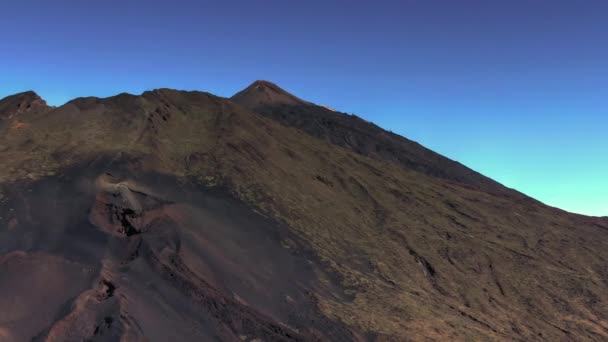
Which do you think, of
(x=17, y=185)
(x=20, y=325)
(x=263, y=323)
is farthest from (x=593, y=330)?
(x=17, y=185)

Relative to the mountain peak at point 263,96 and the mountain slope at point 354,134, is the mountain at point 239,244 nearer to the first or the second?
the mountain slope at point 354,134

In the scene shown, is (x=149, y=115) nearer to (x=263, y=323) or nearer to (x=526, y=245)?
(x=263, y=323)

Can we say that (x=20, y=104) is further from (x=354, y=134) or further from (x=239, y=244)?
(x=354, y=134)

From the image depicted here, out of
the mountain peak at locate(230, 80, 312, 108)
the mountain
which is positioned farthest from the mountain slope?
the mountain

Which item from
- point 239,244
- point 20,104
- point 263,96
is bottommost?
point 239,244

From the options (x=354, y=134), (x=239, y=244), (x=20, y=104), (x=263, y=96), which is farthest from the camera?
(x=263, y=96)

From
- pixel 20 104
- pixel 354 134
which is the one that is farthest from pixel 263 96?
pixel 20 104
